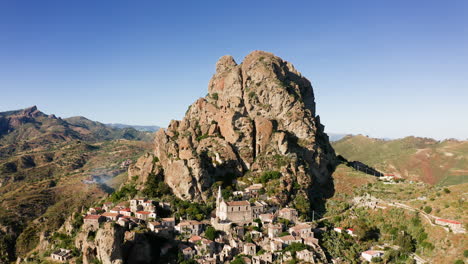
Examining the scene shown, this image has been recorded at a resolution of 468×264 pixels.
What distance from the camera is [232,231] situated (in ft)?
201

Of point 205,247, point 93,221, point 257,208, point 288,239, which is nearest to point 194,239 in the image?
point 205,247

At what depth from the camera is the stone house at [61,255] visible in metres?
59.0

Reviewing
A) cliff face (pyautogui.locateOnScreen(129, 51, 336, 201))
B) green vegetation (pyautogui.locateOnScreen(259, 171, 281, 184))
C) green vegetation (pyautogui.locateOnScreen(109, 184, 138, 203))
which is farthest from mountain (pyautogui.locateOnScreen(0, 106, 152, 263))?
green vegetation (pyautogui.locateOnScreen(259, 171, 281, 184))

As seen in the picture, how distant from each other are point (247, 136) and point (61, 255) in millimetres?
47618

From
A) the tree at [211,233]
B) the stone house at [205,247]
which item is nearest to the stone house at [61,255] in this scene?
the stone house at [205,247]

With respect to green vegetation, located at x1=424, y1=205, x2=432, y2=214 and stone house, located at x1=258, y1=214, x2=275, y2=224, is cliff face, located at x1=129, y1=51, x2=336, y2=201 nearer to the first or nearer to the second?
stone house, located at x1=258, y1=214, x2=275, y2=224

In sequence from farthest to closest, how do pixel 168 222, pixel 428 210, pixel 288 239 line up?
1. pixel 428 210
2. pixel 168 222
3. pixel 288 239

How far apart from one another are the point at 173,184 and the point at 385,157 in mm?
144140

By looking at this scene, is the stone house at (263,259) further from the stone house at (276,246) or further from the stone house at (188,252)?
the stone house at (188,252)

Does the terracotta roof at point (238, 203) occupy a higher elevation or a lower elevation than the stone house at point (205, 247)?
higher

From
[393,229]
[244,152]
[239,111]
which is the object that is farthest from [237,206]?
[239,111]

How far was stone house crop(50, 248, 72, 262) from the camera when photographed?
59.0 m

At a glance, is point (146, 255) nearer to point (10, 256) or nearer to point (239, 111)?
point (239, 111)

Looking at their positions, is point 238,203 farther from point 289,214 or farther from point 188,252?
point 188,252
